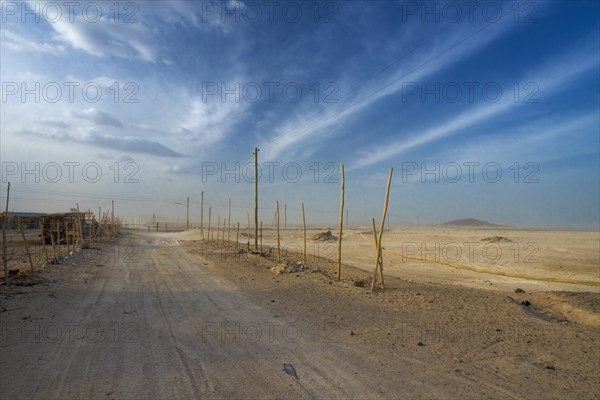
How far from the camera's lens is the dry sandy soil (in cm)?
421

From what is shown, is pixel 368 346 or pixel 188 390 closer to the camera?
pixel 188 390

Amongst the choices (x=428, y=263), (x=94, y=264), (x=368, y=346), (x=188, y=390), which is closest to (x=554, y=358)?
(x=368, y=346)

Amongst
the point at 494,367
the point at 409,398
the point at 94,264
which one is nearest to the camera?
the point at 409,398

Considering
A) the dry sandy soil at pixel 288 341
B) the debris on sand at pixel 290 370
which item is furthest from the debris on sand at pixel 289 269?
the debris on sand at pixel 290 370

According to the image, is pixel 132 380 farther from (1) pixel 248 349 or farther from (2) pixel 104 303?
(2) pixel 104 303

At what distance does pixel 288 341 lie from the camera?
5766 millimetres

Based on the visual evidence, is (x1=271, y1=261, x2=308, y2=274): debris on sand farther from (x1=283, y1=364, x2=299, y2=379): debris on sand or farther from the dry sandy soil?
(x1=283, y1=364, x2=299, y2=379): debris on sand

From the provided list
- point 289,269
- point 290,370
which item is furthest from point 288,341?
point 289,269

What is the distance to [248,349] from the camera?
5.34 m

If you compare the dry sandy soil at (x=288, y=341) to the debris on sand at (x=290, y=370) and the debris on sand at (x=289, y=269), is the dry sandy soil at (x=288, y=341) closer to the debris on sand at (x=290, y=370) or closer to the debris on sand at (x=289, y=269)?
the debris on sand at (x=290, y=370)

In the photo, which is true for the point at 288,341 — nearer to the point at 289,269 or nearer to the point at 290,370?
the point at 290,370

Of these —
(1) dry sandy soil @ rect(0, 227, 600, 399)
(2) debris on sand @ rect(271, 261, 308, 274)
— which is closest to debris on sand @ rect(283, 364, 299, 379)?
(1) dry sandy soil @ rect(0, 227, 600, 399)

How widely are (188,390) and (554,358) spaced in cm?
506

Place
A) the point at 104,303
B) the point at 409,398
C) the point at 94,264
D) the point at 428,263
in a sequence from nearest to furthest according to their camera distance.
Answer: the point at 409,398
the point at 104,303
the point at 94,264
the point at 428,263
